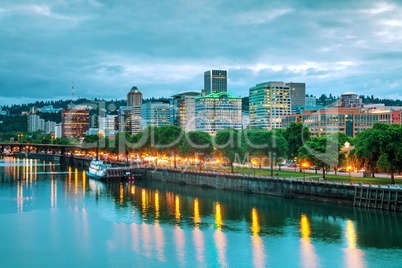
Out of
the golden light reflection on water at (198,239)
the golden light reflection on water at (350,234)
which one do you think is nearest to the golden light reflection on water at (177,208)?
the golden light reflection on water at (198,239)

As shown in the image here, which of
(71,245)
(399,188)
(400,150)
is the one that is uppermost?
(400,150)

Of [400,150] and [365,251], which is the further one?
[400,150]

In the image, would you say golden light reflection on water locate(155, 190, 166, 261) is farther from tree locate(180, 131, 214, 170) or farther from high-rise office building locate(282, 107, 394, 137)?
high-rise office building locate(282, 107, 394, 137)

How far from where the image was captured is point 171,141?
132000mm

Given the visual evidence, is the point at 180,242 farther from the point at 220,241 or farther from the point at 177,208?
the point at 177,208

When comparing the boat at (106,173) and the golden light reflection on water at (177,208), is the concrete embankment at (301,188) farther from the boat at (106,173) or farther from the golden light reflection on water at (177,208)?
the boat at (106,173)

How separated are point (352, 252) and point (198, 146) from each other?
6919 cm

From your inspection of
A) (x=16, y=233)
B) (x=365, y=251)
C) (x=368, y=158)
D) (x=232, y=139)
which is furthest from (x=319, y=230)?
(x=232, y=139)

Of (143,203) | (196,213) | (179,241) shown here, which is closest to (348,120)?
(143,203)

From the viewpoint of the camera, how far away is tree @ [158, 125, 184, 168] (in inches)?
5113

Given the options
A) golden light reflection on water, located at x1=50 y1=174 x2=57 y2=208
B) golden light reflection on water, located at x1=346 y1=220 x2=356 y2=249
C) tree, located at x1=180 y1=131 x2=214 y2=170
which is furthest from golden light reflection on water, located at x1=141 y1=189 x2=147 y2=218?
golden light reflection on water, located at x1=346 y1=220 x2=356 y2=249

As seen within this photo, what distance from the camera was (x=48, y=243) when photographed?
51094 mm

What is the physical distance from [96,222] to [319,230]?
3146 centimetres

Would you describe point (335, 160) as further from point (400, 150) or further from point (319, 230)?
point (319, 230)
